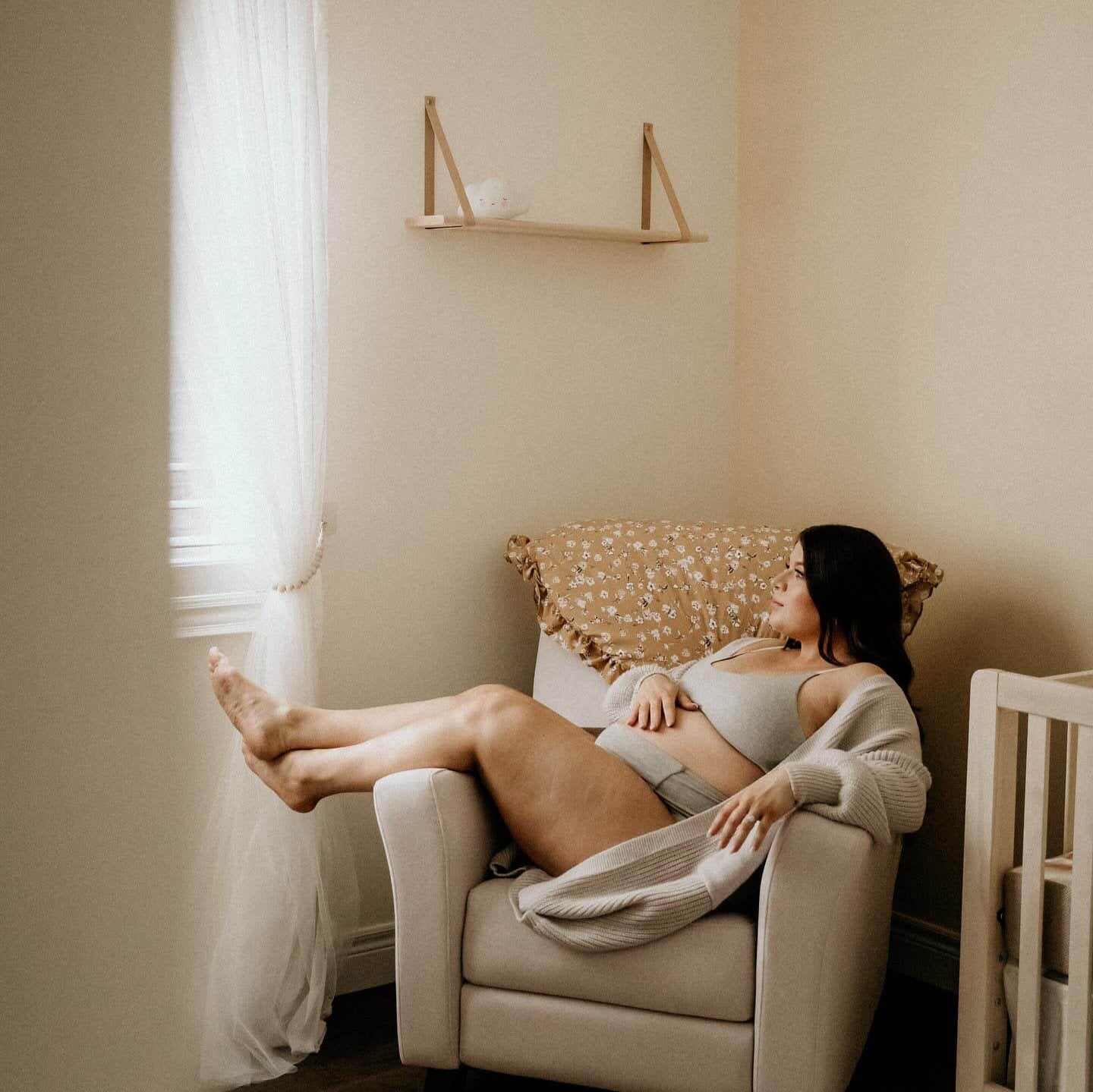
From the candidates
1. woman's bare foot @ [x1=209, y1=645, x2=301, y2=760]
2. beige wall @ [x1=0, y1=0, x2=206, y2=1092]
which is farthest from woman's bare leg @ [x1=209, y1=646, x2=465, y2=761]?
beige wall @ [x1=0, y1=0, x2=206, y2=1092]

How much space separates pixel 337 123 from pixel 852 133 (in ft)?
3.97

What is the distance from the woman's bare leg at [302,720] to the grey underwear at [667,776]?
0.32 meters

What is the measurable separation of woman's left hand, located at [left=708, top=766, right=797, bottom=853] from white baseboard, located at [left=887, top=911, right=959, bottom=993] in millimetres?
1080

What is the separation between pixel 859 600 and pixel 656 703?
43 cm

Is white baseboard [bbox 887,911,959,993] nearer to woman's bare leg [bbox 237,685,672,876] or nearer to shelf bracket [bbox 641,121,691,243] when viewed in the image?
woman's bare leg [bbox 237,685,672,876]

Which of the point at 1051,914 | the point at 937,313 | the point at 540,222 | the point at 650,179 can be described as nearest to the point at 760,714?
the point at 1051,914

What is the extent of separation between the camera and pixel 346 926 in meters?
2.41

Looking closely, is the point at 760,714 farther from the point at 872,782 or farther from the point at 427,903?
the point at 427,903

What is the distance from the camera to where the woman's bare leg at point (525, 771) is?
200 cm

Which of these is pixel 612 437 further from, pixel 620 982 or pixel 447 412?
pixel 620 982

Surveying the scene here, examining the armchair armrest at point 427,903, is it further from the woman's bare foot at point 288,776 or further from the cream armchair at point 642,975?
the woman's bare foot at point 288,776

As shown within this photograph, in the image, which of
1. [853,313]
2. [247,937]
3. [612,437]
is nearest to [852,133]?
[853,313]

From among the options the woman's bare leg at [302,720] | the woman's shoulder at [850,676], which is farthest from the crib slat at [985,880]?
the woman's bare leg at [302,720]

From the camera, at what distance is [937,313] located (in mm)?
2590
